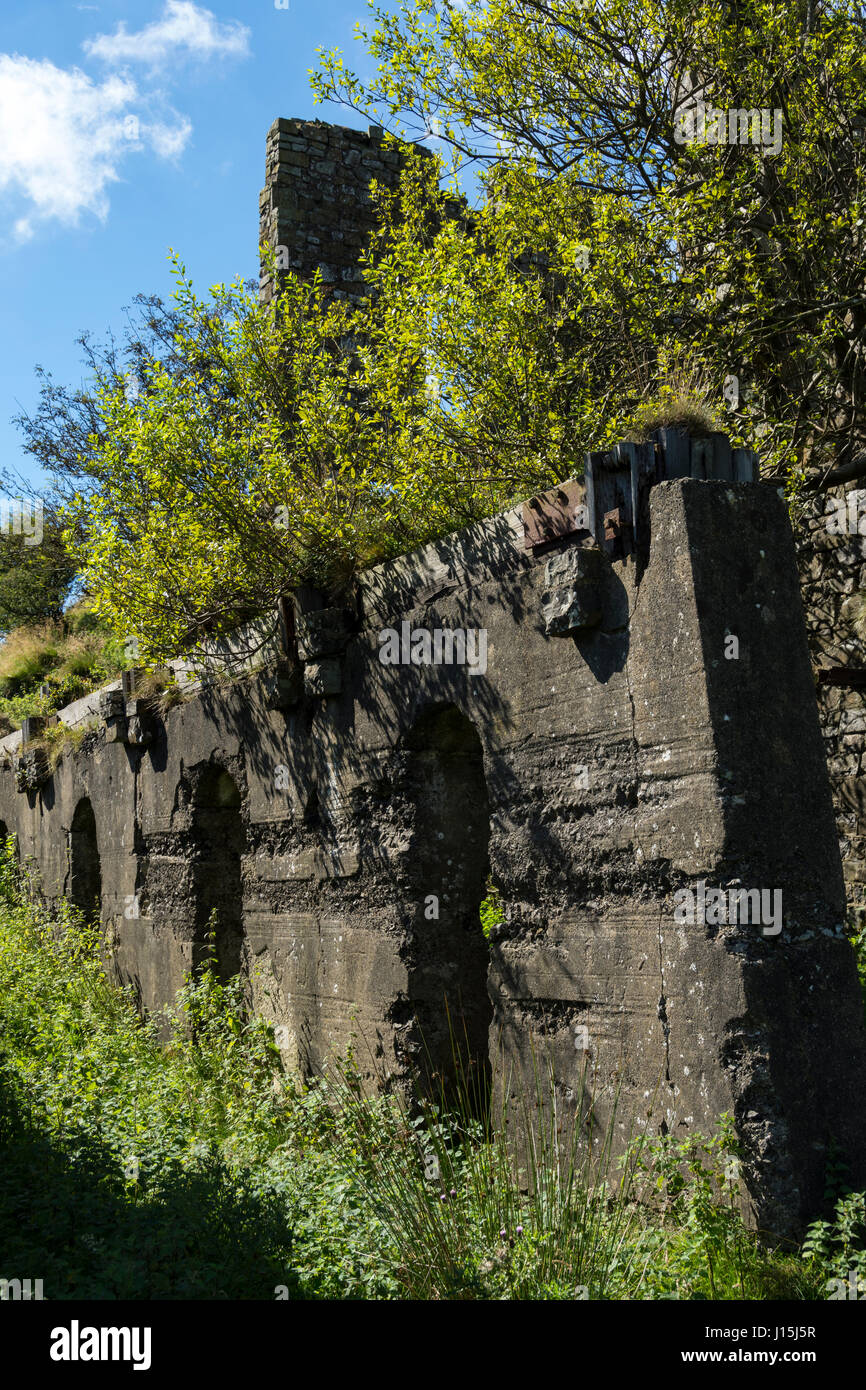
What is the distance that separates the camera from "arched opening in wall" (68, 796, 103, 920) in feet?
36.8

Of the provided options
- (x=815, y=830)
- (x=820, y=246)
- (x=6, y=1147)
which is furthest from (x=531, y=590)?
(x=820, y=246)

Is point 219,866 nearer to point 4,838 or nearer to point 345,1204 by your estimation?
point 345,1204

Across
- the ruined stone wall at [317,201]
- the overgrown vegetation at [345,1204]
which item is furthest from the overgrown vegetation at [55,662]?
the overgrown vegetation at [345,1204]

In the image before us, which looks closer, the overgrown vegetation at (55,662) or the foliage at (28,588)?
the overgrown vegetation at (55,662)

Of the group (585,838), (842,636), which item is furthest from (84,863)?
(585,838)

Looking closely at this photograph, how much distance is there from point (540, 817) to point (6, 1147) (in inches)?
110

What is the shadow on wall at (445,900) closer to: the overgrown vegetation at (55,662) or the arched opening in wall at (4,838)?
the overgrown vegetation at (55,662)

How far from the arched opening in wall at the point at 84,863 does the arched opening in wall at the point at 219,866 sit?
11.1 ft

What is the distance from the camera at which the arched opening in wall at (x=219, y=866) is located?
7.98 metres

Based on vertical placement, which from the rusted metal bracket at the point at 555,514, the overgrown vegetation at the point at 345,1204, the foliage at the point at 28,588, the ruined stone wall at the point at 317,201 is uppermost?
the ruined stone wall at the point at 317,201

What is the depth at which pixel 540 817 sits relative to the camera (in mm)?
4602

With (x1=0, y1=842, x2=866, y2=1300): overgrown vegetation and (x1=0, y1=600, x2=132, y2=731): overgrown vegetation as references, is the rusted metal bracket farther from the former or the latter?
(x1=0, y1=600, x2=132, y2=731): overgrown vegetation
